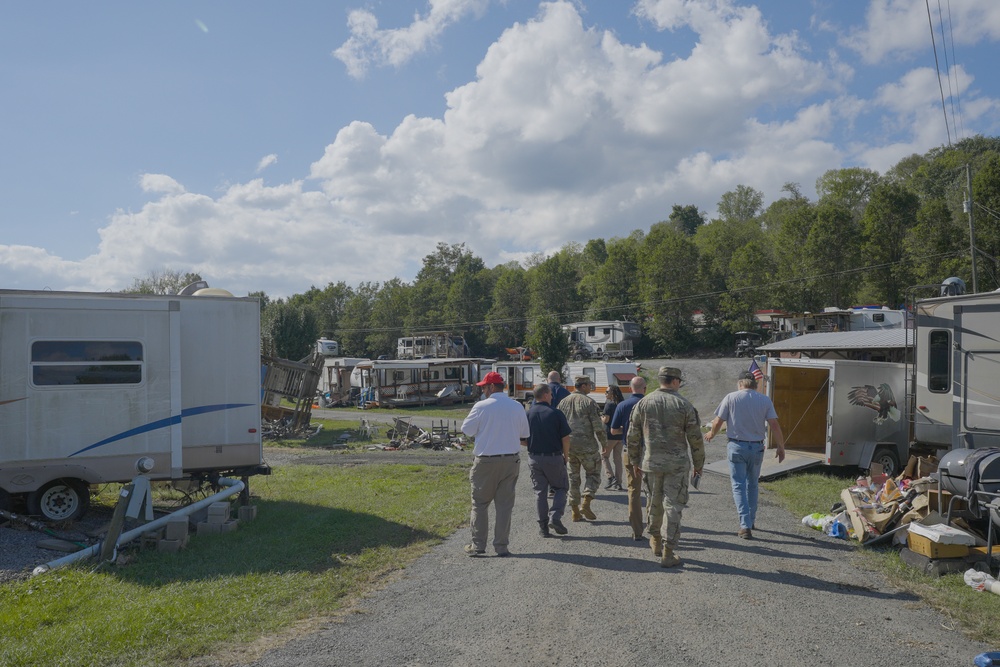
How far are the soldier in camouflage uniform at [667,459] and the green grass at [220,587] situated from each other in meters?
2.57

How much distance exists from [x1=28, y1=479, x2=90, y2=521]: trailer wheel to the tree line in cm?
1973

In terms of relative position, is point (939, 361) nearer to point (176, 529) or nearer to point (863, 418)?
point (863, 418)

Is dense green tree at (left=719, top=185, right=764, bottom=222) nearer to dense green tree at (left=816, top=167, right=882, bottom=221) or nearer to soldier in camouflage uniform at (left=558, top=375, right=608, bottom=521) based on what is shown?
dense green tree at (left=816, top=167, right=882, bottom=221)

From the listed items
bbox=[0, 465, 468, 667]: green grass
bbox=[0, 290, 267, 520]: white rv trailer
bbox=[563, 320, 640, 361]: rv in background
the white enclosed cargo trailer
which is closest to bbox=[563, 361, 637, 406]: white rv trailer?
bbox=[563, 320, 640, 361]: rv in background

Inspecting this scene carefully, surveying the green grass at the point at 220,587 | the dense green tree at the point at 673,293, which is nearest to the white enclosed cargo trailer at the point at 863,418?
the green grass at the point at 220,587

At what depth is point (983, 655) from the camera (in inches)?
173

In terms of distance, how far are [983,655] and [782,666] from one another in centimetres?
123

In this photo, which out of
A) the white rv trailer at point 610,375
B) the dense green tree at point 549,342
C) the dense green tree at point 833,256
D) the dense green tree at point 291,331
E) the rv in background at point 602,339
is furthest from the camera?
the dense green tree at point 291,331

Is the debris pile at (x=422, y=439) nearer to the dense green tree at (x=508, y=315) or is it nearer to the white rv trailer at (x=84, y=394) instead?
the white rv trailer at (x=84, y=394)

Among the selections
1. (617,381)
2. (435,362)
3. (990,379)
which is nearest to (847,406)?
(990,379)

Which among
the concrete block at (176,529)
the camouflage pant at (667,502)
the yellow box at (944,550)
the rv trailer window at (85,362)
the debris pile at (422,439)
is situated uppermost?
the rv trailer window at (85,362)

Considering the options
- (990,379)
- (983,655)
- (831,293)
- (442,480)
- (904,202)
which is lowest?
(442,480)

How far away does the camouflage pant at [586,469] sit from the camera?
8.62m

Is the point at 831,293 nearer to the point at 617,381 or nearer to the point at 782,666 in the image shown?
the point at 617,381
